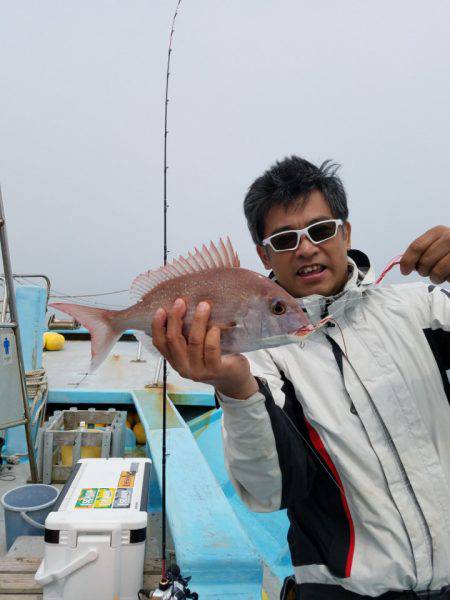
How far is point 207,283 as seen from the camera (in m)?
1.72

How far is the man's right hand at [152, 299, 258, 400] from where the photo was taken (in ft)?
5.17

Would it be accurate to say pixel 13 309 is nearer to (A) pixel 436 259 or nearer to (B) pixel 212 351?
(B) pixel 212 351

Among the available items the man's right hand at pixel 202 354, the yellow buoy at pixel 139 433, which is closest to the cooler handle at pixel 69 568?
the man's right hand at pixel 202 354

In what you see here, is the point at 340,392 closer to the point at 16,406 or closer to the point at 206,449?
the point at 16,406

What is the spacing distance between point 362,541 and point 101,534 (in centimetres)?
149

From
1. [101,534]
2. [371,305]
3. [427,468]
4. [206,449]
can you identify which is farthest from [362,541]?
[206,449]

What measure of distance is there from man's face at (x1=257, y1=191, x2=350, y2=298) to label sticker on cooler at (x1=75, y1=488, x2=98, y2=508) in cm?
184

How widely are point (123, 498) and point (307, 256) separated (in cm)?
196

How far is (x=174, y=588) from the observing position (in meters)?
2.28

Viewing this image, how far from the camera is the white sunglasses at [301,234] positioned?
6.77ft

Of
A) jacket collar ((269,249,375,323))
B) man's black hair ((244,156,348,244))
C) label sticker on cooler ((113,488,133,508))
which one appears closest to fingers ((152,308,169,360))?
jacket collar ((269,249,375,323))

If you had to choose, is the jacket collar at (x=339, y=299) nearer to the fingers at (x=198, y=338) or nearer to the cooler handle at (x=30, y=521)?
the fingers at (x=198, y=338)

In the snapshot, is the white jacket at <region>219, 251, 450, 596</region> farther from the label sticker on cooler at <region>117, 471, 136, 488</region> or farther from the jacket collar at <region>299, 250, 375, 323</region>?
the label sticker on cooler at <region>117, 471, 136, 488</region>

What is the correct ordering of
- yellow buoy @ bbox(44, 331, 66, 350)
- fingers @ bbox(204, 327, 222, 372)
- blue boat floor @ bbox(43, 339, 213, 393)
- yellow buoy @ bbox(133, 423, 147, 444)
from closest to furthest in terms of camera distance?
fingers @ bbox(204, 327, 222, 372) → yellow buoy @ bbox(133, 423, 147, 444) → blue boat floor @ bbox(43, 339, 213, 393) → yellow buoy @ bbox(44, 331, 66, 350)
